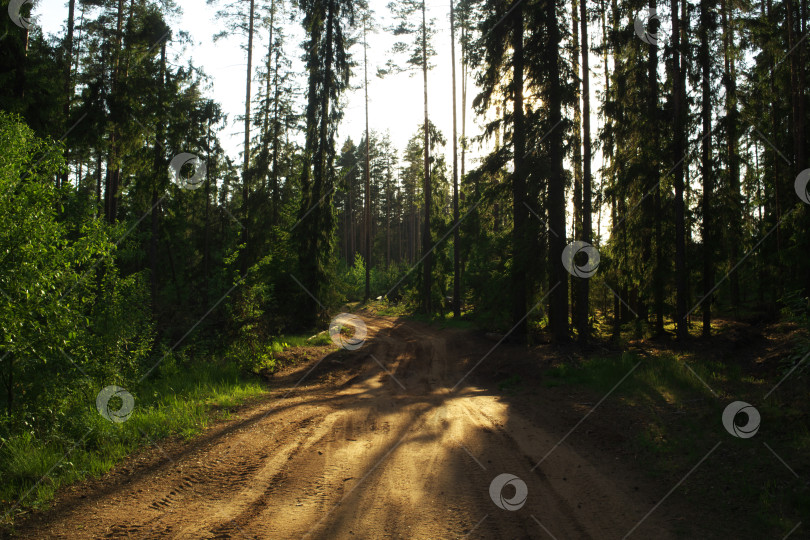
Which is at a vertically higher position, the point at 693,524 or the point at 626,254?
the point at 626,254

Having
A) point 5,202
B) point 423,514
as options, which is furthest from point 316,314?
point 423,514

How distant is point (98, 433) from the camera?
6.96m

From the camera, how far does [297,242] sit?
22.0m

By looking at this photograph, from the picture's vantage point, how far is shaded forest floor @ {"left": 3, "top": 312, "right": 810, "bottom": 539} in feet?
15.2

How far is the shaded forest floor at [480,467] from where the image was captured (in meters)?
4.64

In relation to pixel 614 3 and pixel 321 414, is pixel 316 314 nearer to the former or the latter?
pixel 321 414

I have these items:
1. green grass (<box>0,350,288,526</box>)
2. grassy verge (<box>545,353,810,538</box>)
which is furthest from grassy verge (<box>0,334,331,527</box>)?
grassy verge (<box>545,353,810,538</box>)

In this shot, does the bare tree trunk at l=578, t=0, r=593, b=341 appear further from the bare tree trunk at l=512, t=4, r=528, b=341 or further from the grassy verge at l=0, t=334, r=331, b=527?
the grassy verge at l=0, t=334, r=331, b=527

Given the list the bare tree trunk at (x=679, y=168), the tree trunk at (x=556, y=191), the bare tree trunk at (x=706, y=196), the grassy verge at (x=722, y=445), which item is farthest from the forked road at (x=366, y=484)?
the bare tree trunk at (x=706, y=196)

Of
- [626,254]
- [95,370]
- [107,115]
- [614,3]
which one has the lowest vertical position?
[95,370]

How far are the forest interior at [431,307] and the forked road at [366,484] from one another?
0.05 m

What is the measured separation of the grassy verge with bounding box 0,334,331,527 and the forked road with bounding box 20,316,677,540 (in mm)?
371

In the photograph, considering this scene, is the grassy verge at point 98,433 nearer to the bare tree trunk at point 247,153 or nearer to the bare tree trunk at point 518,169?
the bare tree trunk at point 518,169

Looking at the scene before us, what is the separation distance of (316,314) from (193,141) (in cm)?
962
